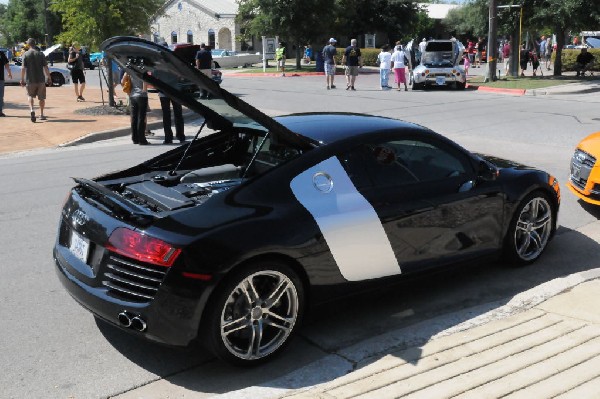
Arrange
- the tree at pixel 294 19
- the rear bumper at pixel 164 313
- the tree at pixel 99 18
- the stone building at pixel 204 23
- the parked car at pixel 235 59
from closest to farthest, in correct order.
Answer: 1. the rear bumper at pixel 164 313
2. the tree at pixel 99 18
3. the tree at pixel 294 19
4. the parked car at pixel 235 59
5. the stone building at pixel 204 23

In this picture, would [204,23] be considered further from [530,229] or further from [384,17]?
[530,229]

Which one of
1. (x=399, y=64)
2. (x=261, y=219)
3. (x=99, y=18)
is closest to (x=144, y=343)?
(x=261, y=219)

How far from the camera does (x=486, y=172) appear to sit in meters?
5.46

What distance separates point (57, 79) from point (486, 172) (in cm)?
2844

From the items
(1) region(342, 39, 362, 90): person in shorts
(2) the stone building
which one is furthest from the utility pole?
(2) the stone building

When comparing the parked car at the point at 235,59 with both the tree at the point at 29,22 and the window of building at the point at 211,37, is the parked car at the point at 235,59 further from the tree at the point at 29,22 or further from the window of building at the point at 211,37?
the tree at the point at 29,22

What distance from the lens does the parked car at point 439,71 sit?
2531cm

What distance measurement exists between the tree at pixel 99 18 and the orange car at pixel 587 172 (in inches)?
521

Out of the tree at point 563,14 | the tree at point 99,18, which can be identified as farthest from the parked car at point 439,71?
the tree at point 99,18

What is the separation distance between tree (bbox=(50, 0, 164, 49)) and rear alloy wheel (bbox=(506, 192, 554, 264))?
14207 millimetres

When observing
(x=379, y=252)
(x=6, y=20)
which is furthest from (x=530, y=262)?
(x=6, y=20)

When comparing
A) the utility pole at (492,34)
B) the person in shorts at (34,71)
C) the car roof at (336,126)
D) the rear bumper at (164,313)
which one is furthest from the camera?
the utility pole at (492,34)

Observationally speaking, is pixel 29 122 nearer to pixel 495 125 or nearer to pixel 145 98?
pixel 145 98

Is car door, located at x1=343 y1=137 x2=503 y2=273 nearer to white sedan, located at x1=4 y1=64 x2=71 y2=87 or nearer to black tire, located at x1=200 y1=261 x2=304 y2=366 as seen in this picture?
black tire, located at x1=200 y1=261 x2=304 y2=366
